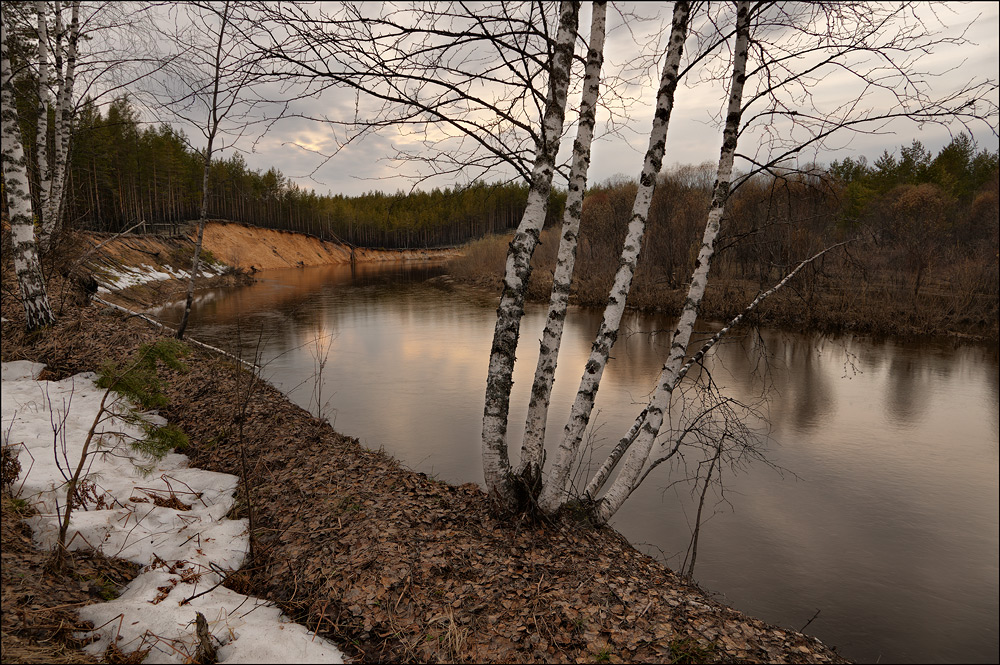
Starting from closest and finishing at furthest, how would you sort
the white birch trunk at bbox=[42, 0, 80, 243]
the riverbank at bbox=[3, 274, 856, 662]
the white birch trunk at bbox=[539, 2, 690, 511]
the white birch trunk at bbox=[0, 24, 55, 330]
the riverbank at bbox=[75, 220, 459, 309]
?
1. the riverbank at bbox=[3, 274, 856, 662]
2. the white birch trunk at bbox=[539, 2, 690, 511]
3. the white birch trunk at bbox=[0, 24, 55, 330]
4. the white birch trunk at bbox=[42, 0, 80, 243]
5. the riverbank at bbox=[75, 220, 459, 309]

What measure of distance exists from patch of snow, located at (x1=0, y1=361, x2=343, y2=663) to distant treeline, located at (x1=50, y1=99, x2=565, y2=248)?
10.8 feet

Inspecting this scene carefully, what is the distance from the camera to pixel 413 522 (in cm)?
492

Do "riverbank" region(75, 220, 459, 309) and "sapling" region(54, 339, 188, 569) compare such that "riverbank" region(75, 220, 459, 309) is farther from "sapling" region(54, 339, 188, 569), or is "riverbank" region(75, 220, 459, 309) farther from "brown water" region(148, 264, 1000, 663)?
"brown water" region(148, 264, 1000, 663)

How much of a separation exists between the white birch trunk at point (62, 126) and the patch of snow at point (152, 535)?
627cm

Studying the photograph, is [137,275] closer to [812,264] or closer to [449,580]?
[449,580]

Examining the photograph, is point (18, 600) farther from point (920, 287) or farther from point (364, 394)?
point (920, 287)

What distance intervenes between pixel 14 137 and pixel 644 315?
21342 mm

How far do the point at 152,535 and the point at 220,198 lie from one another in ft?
207

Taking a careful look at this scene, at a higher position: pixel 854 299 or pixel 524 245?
pixel 854 299

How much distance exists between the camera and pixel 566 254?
475 centimetres

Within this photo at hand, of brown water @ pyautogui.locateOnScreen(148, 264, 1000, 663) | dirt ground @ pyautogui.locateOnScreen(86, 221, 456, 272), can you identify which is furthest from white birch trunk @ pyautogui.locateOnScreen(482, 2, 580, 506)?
dirt ground @ pyautogui.locateOnScreen(86, 221, 456, 272)

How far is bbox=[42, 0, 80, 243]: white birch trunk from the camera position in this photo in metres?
10.3

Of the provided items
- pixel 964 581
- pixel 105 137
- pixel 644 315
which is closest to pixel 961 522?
pixel 964 581

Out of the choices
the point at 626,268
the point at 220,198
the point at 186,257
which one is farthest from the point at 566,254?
the point at 220,198
